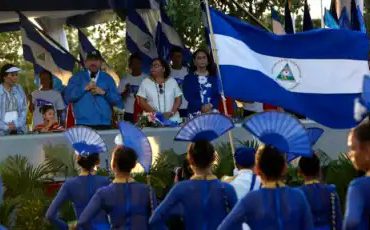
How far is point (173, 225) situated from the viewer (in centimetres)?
1099

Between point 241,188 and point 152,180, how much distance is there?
143 inches

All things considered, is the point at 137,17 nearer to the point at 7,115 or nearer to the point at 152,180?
the point at 7,115

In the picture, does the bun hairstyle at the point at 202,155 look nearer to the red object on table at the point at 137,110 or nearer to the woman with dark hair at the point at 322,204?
the woman with dark hair at the point at 322,204

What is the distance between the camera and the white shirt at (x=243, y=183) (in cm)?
890

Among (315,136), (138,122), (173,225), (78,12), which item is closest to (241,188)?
(315,136)

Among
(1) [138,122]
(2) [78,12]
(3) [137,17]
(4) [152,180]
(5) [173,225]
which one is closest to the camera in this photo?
(5) [173,225]

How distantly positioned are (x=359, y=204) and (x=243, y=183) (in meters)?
2.12

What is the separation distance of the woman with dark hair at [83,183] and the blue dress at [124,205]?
80 centimetres

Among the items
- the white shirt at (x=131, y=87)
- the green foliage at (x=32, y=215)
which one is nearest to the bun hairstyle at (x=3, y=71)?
the white shirt at (x=131, y=87)

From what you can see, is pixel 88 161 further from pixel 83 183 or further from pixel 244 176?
pixel 244 176

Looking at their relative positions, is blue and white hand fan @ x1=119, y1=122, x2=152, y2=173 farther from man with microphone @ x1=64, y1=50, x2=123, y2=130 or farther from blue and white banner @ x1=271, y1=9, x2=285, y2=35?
blue and white banner @ x1=271, y1=9, x2=285, y2=35

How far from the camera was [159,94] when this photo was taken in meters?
14.3

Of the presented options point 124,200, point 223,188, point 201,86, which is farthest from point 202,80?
point 223,188

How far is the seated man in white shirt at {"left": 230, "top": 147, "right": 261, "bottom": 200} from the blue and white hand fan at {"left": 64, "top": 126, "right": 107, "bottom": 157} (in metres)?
1.48
